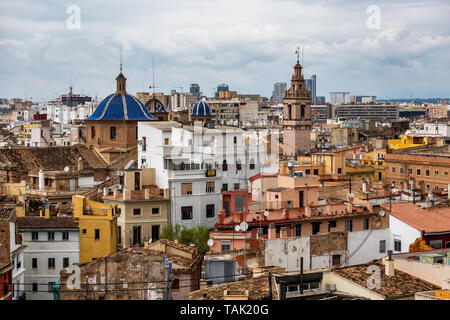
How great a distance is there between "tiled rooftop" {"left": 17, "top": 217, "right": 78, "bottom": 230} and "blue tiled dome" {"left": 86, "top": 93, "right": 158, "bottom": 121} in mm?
12522

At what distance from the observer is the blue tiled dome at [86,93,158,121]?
3055cm

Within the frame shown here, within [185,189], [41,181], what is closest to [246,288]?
[185,189]

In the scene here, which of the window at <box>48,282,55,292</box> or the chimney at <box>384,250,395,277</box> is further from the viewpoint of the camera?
the window at <box>48,282,55,292</box>

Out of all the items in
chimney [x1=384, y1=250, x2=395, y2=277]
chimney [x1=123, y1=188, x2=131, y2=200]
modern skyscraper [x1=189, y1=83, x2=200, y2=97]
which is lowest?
chimney [x1=384, y1=250, x2=395, y2=277]

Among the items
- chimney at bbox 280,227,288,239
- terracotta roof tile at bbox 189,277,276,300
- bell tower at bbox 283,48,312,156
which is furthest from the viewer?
bell tower at bbox 283,48,312,156

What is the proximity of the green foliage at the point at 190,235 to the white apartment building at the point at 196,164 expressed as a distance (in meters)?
1.13

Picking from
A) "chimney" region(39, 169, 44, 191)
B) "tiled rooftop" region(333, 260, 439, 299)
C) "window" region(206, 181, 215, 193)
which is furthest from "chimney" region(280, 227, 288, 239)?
"chimney" region(39, 169, 44, 191)

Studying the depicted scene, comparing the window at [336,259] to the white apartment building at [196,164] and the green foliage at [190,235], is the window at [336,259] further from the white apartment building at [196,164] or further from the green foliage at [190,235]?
the white apartment building at [196,164]

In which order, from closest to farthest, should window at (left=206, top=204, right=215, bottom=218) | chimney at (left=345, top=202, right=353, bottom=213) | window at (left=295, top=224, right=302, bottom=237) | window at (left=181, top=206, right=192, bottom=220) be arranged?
window at (left=295, top=224, right=302, bottom=237)
chimney at (left=345, top=202, right=353, bottom=213)
window at (left=181, top=206, right=192, bottom=220)
window at (left=206, top=204, right=215, bottom=218)

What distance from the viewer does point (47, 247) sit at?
689 inches

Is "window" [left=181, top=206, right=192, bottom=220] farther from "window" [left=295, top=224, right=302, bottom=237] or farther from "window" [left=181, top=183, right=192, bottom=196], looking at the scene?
"window" [left=295, top=224, right=302, bottom=237]

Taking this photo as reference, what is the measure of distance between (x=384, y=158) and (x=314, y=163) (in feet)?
21.4

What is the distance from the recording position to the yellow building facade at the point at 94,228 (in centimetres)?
1811

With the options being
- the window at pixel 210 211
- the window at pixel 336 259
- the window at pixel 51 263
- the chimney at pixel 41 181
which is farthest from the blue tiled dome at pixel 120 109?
the window at pixel 336 259
